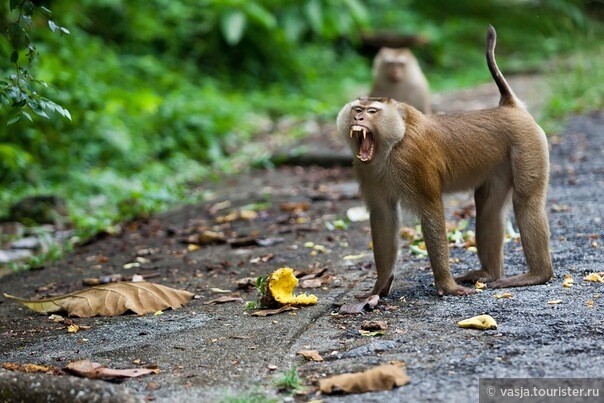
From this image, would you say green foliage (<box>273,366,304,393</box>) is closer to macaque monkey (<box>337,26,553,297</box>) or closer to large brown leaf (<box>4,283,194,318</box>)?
macaque monkey (<box>337,26,553,297</box>)

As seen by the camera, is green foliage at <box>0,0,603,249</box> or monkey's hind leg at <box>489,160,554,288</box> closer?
monkey's hind leg at <box>489,160,554,288</box>

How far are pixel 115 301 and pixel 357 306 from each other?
1491mm

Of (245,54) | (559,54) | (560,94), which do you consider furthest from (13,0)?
(559,54)

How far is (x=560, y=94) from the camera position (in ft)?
40.2

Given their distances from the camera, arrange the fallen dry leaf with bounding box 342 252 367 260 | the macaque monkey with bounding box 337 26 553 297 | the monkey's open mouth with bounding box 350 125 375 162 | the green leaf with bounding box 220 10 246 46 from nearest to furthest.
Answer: the monkey's open mouth with bounding box 350 125 375 162, the macaque monkey with bounding box 337 26 553 297, the fallen dry leaf with bounding box 342 252 367 260, the green leaf with bounding box 220 10 246 46

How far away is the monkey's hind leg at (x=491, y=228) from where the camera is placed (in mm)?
5324

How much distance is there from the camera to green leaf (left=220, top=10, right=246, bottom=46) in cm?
1466

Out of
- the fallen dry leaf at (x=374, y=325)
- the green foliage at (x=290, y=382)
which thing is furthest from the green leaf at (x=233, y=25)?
the green foliage at (x=290, y=382)

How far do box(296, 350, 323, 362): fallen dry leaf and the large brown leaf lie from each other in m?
1.37

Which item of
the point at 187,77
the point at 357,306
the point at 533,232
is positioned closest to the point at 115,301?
the point at 357,306

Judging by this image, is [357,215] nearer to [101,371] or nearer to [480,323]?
[480,323]

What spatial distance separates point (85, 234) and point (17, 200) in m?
1.68

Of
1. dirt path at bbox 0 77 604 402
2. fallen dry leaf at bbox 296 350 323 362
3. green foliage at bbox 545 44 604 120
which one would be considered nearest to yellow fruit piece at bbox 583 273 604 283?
dirt path at bbox 0 77 604 402

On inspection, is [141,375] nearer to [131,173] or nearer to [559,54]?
[131,173]
